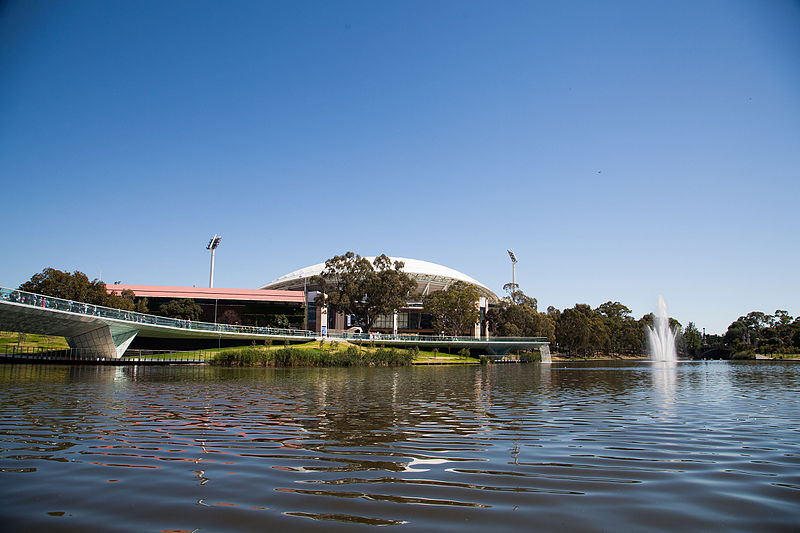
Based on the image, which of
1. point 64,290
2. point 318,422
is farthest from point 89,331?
point 318,422

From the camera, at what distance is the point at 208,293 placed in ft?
300

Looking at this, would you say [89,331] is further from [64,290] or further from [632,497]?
[632,497]

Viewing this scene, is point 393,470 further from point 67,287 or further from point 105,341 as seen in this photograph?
point 67,287

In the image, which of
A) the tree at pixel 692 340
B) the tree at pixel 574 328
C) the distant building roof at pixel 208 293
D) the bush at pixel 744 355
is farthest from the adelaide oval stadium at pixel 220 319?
the tree at pixel 692 340

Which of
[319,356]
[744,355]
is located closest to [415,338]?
[319,356]

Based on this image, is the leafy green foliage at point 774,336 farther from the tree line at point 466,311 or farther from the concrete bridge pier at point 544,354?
the concrete bridge pier at point 544,354

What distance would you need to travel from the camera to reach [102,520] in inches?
200

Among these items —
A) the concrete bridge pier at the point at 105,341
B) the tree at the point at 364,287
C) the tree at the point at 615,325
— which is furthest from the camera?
the tree at the point at 615,325

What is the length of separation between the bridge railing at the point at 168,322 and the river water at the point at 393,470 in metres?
30.7

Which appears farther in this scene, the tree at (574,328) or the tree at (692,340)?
the tree at (692,340)

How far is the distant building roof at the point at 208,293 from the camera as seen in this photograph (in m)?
87.7

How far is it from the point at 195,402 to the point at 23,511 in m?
12.7

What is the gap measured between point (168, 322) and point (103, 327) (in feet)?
26.1

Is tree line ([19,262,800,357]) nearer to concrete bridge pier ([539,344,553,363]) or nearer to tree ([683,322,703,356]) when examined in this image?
tree ([683,322,703,356])
